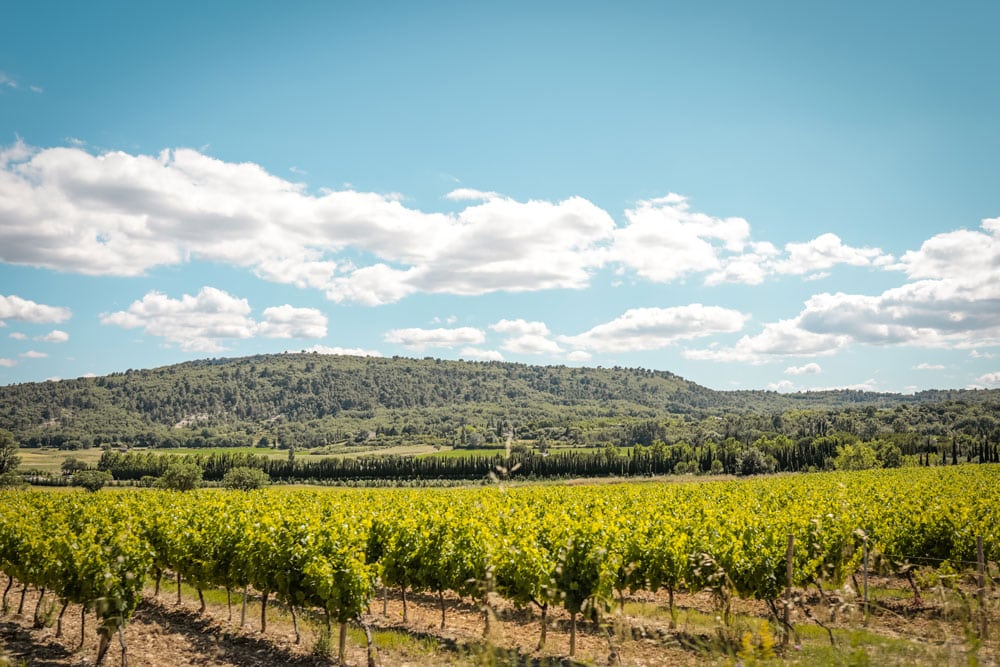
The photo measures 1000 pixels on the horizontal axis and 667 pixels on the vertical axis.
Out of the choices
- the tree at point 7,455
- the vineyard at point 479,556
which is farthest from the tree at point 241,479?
the vineyard at point 479,556

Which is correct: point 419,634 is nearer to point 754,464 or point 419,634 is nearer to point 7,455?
point 754,464

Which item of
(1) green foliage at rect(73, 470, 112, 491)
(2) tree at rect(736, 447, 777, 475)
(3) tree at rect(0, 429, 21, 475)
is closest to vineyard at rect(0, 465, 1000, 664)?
(1) green foliage at rect(73, 470, 112, 491)

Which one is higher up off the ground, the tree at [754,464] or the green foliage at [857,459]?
the green foliage at [857,459]

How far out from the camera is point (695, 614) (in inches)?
717

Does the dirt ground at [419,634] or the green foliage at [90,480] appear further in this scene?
the green foliage at [90,480]

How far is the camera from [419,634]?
17.1m

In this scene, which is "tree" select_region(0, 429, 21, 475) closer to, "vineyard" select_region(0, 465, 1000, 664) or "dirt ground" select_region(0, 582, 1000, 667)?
"vineyard" select_region(0, 465, 1000, 664)

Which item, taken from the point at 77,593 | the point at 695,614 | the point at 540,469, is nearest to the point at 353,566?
the point at 77,593

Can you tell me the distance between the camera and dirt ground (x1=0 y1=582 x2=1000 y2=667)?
13641 mm

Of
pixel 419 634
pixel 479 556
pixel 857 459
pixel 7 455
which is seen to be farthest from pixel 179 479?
pixel 857 459

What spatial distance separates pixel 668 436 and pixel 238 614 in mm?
161870

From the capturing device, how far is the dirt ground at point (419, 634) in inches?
537

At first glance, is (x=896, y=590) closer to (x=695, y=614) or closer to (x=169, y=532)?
(x=695, y=614)

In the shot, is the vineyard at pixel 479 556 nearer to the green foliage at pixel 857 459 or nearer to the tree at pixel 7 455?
the green foliage at pixel 857 459
